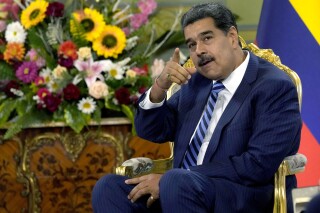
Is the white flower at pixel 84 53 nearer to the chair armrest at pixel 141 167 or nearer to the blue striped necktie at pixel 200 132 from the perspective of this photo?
the chair armrest at pixel 141 167

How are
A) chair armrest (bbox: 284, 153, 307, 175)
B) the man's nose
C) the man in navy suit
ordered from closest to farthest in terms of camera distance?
the man in navy suit → chair armrest (bbox: 284, 153, 307, 175) → the man's nose

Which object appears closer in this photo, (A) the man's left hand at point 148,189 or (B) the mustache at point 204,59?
(A) the man's left hand at point 148,189

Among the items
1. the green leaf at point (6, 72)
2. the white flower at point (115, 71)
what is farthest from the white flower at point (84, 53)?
the green leaf at point (6, 72)

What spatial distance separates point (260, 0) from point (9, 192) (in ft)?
6.50

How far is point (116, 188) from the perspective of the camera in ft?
8.99

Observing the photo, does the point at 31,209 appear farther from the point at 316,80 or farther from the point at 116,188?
the point at 316,80

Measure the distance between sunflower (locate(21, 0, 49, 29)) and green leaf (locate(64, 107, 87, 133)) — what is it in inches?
21.2

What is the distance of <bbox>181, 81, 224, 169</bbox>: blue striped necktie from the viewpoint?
2887mm

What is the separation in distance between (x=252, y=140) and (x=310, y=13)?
4.56 ft

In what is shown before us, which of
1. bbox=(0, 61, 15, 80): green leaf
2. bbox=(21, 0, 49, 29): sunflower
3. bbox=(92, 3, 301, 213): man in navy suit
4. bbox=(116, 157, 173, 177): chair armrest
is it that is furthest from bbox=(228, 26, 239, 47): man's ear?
bbox=(0, 61, 15, 80): green leaf

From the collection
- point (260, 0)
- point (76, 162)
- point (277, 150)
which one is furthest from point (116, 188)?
point (260, 0)

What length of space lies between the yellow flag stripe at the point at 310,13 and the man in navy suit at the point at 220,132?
914mm

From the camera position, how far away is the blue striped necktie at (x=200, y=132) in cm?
289

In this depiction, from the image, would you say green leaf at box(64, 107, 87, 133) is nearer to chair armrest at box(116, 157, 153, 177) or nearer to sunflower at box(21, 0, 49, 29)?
sunflower at box(21, 0, 49, 29)
